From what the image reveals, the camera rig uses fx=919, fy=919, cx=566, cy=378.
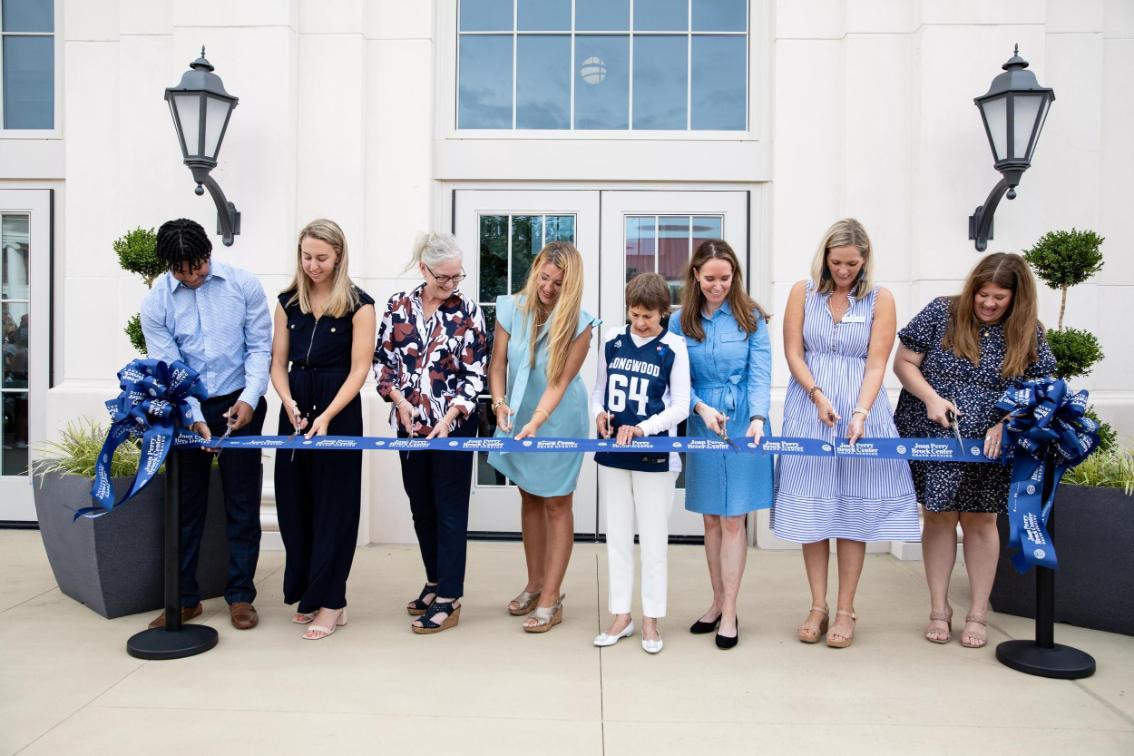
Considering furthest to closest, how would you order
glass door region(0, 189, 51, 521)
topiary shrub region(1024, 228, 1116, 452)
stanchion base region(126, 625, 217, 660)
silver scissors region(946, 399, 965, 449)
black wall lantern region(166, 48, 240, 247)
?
glass door region(0, 189, 51, 521), black wall lantern region(166, 48, 240, 247), topiary shrub region(1024, 228, 1116, 452), silver scissors region(946, 399, 965, 449), stanchion base region(126, 625, 217, 660)

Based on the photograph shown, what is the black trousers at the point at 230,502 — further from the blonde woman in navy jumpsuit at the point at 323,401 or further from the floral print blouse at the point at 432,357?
the floral print blouse at the point at 432,357

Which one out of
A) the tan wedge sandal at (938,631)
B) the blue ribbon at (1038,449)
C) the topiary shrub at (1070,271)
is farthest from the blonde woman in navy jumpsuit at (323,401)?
the topiary shrub at (1070,271)

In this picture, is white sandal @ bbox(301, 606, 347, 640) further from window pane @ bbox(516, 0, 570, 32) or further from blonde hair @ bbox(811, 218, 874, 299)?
window pane @ bbox(516, 0, 570, 32)

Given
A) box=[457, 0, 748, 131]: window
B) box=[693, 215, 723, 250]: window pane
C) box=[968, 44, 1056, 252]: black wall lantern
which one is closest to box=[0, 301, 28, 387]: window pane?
box=[457, 0, 748, 131]: window

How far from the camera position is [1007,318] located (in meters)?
3.98

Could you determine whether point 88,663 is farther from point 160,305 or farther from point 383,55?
point 383,55

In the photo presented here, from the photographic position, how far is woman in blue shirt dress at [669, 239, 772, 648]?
3930 mm

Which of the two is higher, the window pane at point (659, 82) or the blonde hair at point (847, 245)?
the window pane at point (659, 82)

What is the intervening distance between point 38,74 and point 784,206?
5199 millimetres

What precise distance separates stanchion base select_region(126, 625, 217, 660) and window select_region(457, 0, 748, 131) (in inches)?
152

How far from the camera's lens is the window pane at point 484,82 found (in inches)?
245

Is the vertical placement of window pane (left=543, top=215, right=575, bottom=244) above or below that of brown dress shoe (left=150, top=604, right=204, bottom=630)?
above

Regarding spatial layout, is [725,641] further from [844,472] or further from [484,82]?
[484,82]

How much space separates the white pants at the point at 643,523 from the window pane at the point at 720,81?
10.5ft
